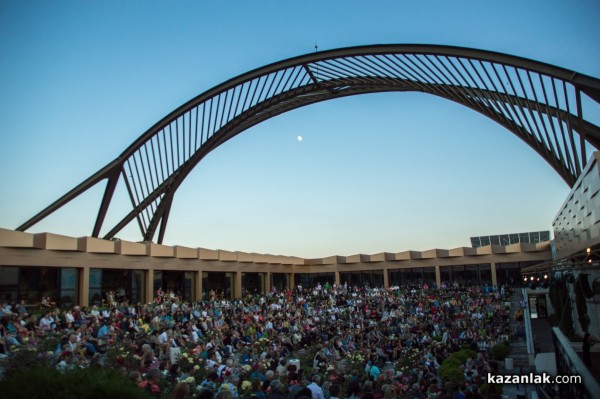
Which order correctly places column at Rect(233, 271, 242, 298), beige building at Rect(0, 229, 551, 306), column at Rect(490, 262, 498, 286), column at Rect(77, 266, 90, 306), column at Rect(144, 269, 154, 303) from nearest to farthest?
beige building at Rect(0, 229, 551, 306)
column at Rect(77, 266, 90, 306)
column at Rect(144, 269, 154, 303)
column at Rect(233, 271, 242, 298)
column at Rect(490, 262, 498, 286)

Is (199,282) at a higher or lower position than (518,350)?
higher

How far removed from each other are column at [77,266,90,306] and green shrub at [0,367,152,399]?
20.1 m

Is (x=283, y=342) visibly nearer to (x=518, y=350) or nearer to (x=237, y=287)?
(x=518, y=350)

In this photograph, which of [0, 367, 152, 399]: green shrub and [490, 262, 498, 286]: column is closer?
[0, 367, 152, 399]: green shrub

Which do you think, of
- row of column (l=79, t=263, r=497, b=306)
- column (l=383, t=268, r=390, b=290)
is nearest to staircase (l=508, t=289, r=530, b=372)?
row of column (l=79, t=263, r=497, b=306)

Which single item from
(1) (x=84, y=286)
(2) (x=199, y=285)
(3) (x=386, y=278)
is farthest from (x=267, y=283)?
(1) (x=84, y=286)

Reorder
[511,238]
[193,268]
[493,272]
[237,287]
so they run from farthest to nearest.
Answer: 1. [511,238]
2. [493,272]
3. [237,287]
4. [193,268]

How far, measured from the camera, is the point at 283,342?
63.5ft

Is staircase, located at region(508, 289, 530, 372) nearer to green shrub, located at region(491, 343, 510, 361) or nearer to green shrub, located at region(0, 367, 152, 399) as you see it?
green shrub, located at region(491, 343, 510, 361)

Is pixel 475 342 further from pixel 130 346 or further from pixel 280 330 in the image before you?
pixel 130 346

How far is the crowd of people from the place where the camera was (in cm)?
1027

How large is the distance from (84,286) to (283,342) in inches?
441

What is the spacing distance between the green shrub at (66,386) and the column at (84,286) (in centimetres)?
2015

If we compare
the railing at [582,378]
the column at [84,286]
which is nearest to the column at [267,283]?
the column at [84,286]
